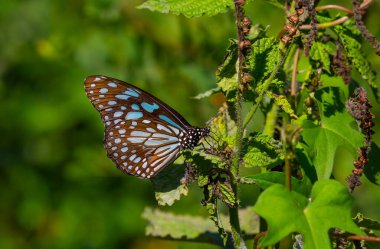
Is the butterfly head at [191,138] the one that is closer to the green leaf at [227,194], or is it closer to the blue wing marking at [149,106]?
the blue wing marking at [149,106]

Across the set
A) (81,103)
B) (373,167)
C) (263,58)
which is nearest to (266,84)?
(263,58)

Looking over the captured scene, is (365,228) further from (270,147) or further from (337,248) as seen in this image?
(270,147)

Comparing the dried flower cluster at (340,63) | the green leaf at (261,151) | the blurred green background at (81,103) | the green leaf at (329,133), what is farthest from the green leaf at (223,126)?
the blurred green background at (81,103)

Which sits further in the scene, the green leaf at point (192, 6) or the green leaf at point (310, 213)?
the green leaf at point (192, 6)

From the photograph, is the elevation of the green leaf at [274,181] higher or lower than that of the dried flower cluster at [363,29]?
lower

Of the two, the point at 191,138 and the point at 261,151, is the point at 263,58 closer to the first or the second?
the point at 261,151

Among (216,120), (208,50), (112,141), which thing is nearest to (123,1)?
(208,50)

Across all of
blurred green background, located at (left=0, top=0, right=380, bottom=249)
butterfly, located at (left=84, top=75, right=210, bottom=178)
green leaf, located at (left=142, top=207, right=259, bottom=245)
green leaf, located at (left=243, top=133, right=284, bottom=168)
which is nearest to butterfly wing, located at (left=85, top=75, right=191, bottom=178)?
butterfly, located at (left=84, top=75, right=210, bottom=178)
